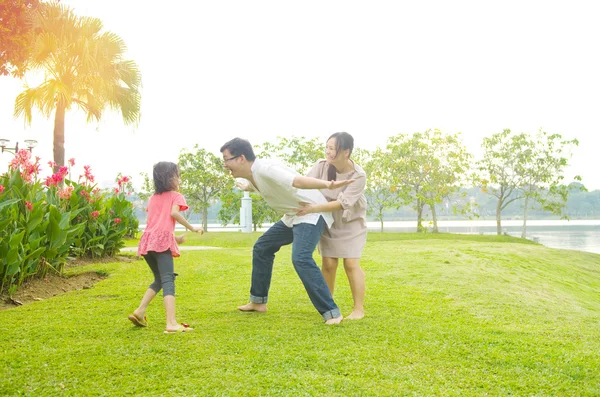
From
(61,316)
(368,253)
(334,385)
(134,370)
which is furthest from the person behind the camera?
(368,253)

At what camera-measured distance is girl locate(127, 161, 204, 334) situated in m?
3.68

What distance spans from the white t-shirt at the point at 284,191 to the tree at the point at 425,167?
2117 cm

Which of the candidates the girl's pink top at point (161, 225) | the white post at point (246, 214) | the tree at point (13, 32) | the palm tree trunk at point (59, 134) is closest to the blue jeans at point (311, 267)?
the girl's pink top at point (161, 225)

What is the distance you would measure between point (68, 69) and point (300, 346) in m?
17.2

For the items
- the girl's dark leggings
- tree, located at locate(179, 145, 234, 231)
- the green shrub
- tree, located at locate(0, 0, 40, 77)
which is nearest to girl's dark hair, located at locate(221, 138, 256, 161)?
the girl's dark leggings

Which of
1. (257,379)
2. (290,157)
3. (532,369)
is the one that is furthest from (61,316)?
(290,157)

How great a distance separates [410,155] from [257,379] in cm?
2334

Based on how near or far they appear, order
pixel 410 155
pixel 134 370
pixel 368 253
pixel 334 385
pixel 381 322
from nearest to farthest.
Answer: pixel 334 385, pixel 134 370, pixel 381 322, pixel 368 253, pixel 410 155

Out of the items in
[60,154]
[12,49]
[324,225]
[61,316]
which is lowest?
[61,316]

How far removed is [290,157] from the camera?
28.2 meters

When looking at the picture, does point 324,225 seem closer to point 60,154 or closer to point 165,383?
point 165,383

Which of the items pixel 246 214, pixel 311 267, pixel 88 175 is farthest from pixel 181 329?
pixel 246 214

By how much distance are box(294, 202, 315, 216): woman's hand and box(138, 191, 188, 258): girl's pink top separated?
2.61 feet

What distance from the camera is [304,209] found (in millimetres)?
3709
